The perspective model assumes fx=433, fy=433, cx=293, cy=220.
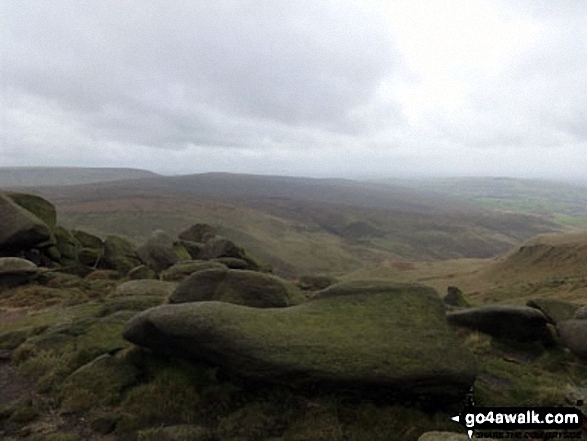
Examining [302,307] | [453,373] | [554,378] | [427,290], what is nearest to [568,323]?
[554,378]

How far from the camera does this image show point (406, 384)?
10.2 metres

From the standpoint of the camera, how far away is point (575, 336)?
1647 centimetres

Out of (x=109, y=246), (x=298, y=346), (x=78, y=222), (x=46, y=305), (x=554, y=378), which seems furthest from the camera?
(x=78, y=222)

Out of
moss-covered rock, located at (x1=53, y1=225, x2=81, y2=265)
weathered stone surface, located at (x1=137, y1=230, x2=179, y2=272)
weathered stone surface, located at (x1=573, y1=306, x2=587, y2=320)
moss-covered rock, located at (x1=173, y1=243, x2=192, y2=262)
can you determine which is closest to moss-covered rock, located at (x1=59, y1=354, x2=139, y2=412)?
weathered stone surface, located at (x1=573, y1=306, x2=587, y2=320)

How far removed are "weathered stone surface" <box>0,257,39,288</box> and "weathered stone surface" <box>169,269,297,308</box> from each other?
590 inches

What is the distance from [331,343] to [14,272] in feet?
78.1

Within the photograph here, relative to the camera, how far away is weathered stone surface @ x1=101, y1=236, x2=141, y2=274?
35.6 m

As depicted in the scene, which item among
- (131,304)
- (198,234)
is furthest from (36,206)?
(131,304)

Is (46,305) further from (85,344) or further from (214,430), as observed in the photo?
(214,430)

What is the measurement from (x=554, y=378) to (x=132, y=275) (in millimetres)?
25998

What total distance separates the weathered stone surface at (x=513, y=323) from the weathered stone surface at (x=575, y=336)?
121 centimetres

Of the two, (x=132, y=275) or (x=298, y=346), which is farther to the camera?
(x=132, y=275)

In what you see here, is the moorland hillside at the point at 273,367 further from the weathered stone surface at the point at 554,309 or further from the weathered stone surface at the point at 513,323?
the weathered stone surface at the point at 554,309

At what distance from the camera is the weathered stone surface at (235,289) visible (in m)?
16.8
